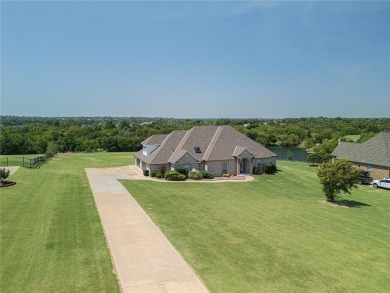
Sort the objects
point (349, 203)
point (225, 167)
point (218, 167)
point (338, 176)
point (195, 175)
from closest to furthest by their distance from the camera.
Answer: point (338, 176) < point (349, 203) < point (195, 175) < point (218, 167) < point (225, 167)

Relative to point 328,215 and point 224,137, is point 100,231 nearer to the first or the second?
point 328,215

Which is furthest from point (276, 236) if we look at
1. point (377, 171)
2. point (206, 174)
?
point (377, 171)

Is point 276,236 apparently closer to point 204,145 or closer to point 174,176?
point 174,176

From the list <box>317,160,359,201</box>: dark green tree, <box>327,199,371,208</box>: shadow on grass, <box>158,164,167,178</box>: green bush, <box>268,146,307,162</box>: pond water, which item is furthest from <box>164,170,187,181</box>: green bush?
<box>268,146,307,162</box>: pond water

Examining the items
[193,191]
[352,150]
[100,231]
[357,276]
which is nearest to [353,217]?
[357,276]

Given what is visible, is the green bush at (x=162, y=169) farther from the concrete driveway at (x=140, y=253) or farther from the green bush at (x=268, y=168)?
the green bush at (x=268, y=168)

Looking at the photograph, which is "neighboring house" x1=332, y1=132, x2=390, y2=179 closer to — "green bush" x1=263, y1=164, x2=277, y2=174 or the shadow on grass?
"green bush" x1=263, y1=164, x2=277, y2=174
